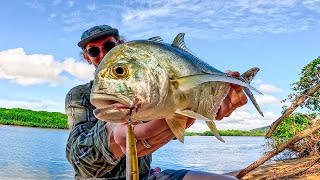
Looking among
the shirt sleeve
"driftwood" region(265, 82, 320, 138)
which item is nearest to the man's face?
the shirt sleeve

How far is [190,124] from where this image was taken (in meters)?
1.96

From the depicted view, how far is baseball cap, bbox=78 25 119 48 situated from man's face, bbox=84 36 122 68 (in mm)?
35

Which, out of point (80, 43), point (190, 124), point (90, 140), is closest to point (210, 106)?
point (190, 124)

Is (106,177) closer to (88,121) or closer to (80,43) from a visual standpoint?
(88,121)

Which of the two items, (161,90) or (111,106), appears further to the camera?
(161,90)

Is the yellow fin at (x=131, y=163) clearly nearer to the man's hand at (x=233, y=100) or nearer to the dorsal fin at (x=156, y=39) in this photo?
the dorsal fin at (x=156, y=39)

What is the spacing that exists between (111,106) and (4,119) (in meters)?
71.7

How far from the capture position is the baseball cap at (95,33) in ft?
12.3

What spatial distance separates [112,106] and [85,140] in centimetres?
129

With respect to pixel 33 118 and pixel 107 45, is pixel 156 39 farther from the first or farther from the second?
pixel 33 118

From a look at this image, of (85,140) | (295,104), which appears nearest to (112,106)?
(85,140)

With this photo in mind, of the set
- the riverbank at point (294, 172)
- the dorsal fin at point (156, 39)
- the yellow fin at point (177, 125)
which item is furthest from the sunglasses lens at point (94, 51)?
the riverbank at point (294, 172)

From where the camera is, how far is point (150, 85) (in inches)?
64.9

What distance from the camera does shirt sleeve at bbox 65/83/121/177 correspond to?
8.48 feet
